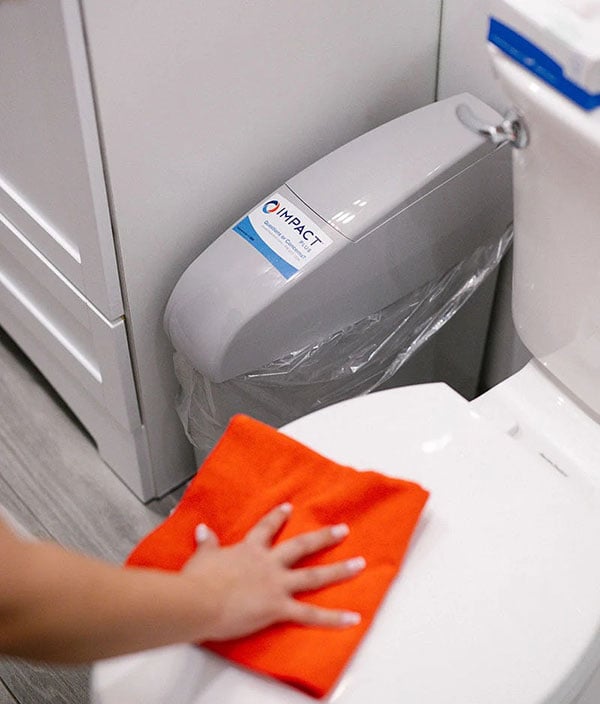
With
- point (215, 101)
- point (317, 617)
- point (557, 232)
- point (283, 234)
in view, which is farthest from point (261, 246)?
point (317, 617)

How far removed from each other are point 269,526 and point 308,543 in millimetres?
34

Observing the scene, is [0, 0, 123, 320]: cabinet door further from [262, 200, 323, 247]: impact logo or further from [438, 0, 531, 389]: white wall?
[438, 0, 531, 389]: white wall

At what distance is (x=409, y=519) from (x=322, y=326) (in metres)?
0.30

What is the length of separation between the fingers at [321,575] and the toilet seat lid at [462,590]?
36 mm

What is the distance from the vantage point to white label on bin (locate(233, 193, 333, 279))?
39.8 inches

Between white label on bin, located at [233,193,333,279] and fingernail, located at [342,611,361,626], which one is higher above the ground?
white label on bin, located at [233,193,333,279]

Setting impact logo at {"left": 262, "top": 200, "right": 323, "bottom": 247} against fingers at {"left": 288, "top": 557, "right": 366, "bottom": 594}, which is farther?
impact logo at {"left": 262, "top": 200, "right": 323, "bottom": 247}

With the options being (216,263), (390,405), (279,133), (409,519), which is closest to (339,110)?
(279,133)

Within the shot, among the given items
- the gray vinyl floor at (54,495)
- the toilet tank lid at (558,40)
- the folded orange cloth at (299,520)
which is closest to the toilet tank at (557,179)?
the toilet tank lid at (558,40)

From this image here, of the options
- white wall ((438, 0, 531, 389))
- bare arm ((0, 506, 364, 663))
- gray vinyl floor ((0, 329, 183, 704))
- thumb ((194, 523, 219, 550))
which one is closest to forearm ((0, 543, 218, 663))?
bare arm ((0, 506, 364, 663))

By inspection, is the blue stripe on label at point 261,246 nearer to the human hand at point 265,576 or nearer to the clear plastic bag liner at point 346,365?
the clear plastic bag liner at point 346,365

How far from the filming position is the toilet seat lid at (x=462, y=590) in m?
0.76

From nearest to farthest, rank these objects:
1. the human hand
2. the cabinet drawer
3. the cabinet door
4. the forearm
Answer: the forearm
the human hand
the cabinet door
the cabinet drawer

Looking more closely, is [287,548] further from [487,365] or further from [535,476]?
[487,365]
